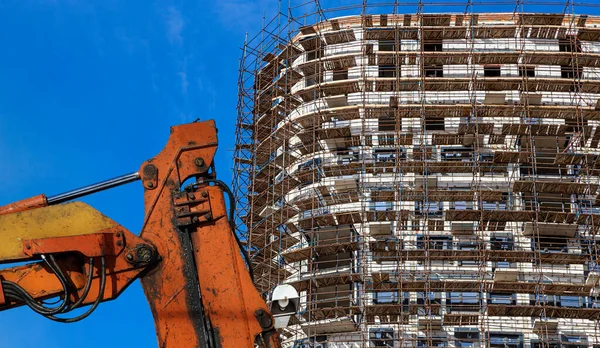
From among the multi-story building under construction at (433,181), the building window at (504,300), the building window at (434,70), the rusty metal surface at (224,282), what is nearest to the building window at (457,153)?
the multi-story building under construction at (433,181)

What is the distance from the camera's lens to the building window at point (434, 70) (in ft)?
162

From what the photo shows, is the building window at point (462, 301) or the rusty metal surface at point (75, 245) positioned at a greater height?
the building window at point (462, 301)

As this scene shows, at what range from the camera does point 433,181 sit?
45.6 meters

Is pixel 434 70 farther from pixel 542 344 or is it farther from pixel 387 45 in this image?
pixel 542 344

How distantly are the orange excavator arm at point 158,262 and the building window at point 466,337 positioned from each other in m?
31.9

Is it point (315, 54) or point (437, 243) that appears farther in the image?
point (315, 54)

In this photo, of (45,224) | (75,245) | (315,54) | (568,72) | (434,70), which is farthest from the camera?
(315,54)

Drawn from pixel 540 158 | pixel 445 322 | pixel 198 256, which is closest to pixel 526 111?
pixel 540 158

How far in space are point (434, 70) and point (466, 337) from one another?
526 inches

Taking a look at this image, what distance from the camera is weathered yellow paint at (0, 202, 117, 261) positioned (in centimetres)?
1171

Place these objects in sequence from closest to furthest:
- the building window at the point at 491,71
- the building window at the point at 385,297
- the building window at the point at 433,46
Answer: the building window at the point at 385,297
the building window at the point at 491,71
the building window at the point at 433,46

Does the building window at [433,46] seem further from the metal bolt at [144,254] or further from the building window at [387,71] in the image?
the metal bolt at [144,254]

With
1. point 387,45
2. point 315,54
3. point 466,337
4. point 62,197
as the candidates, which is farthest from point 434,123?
point 62,197

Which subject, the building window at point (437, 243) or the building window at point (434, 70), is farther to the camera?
the building window at point (434, 70)
